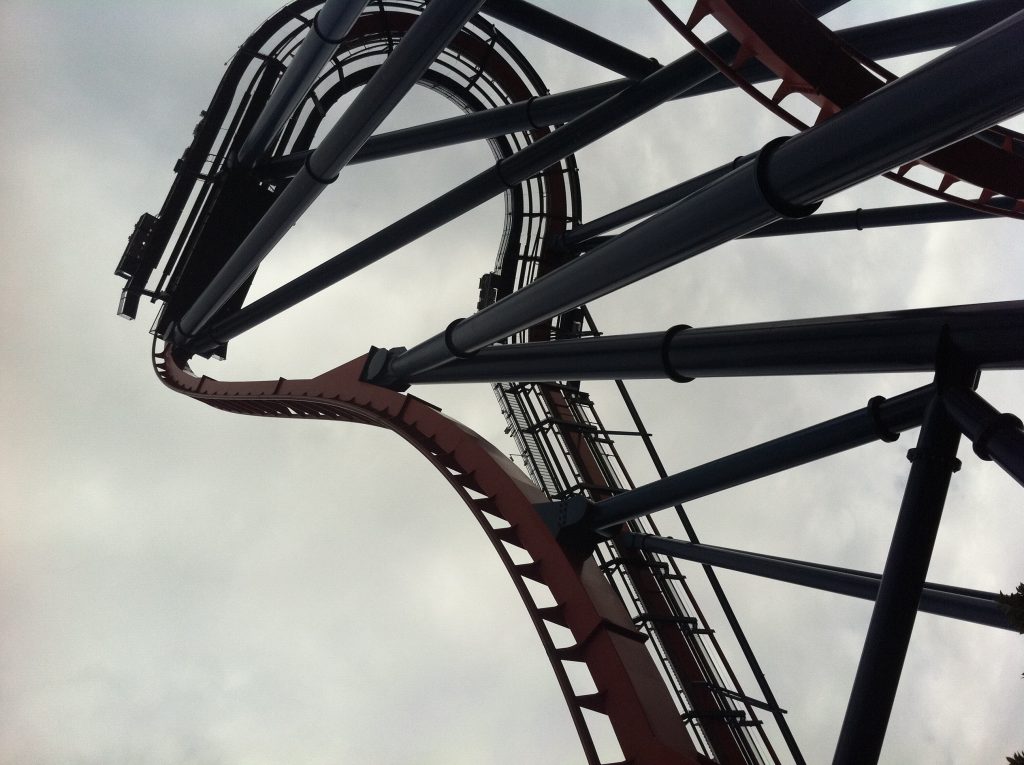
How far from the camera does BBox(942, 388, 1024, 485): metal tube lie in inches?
167

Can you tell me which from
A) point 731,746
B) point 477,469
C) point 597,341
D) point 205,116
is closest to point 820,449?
point 597,341

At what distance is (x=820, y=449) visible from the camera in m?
6.01

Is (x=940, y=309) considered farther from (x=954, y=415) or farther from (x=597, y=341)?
(x=597, y=341)

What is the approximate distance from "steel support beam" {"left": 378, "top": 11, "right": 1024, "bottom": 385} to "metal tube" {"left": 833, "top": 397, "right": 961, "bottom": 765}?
1636 millimetres

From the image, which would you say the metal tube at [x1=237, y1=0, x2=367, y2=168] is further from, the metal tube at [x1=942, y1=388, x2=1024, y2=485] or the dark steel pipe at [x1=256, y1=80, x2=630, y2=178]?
the metal tube at [x1=942, y1=388, x2=1024, y2=485]

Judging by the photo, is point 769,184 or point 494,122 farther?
point 494,122

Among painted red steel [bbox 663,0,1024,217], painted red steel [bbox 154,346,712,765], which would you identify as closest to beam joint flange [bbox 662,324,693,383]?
painted red steel [bbox 663,0,1024,217]

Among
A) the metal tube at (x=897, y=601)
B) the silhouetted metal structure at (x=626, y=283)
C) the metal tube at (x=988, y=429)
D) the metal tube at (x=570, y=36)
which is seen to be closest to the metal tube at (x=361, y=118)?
the silhouetted metal structure at (x=626, y=283)

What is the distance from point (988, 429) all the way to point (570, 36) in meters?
6.62

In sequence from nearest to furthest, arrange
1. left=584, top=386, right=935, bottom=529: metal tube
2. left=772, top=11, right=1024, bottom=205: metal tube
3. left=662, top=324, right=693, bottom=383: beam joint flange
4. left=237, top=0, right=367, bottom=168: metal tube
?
left=772, top=11, right=1024, bottom=205: metal tube → left=584, top=386, right=935, bottom=529: metal tube → left=662, top=324, right=693, bottom=383: beam joint flange → left=237, top=0, right=367, bottom=168: metal tube

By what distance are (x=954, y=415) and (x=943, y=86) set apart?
214cm

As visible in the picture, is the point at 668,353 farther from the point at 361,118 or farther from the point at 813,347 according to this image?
the point at 361,118

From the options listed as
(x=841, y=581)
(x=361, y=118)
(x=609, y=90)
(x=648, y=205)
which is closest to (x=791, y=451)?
(x=841, y=581)

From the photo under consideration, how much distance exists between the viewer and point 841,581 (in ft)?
22.9
